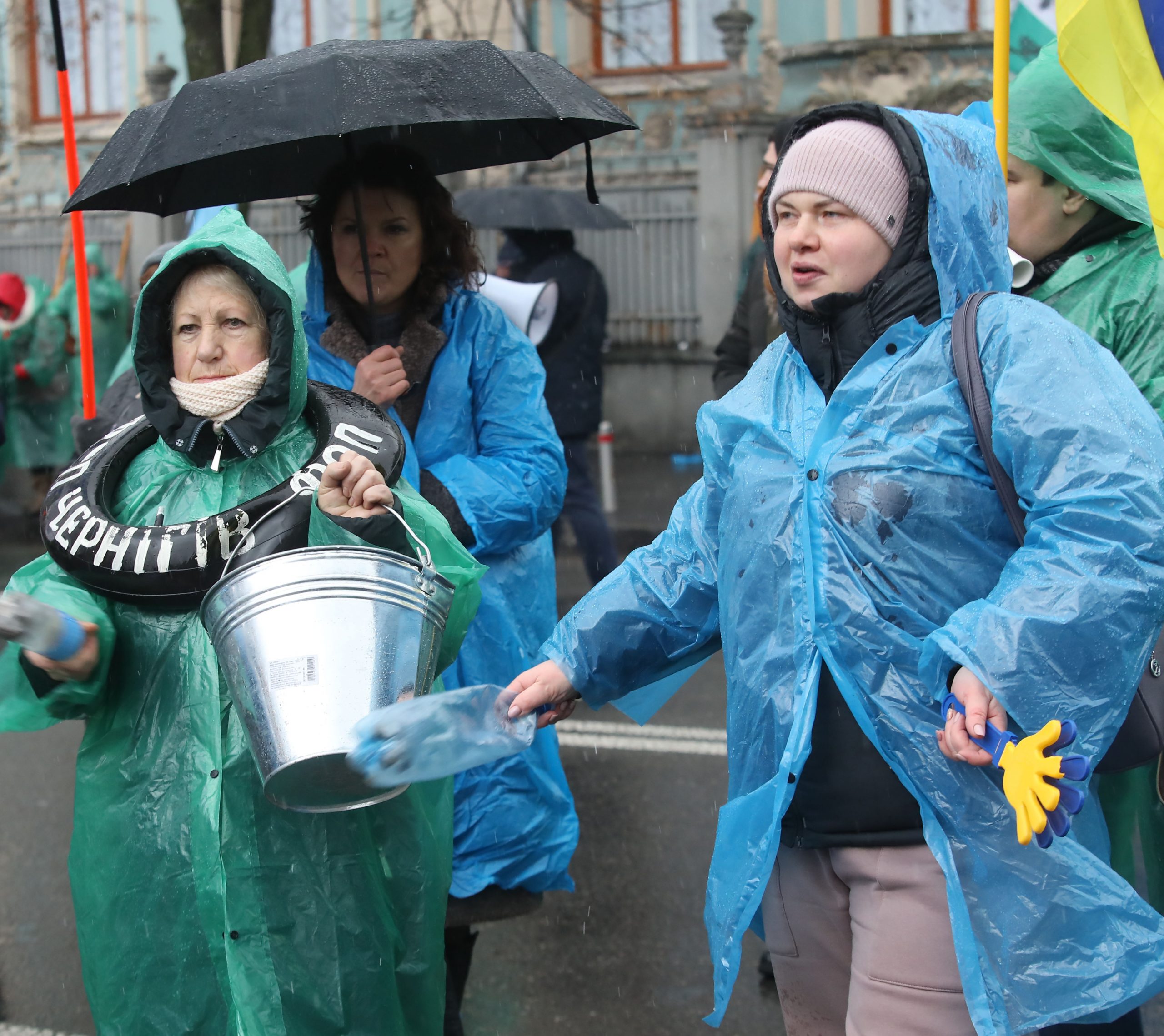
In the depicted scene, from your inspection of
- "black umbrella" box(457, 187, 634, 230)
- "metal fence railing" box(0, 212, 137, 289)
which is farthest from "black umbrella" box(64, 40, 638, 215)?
"metal fence railing" box(0, 212, 137, 289)

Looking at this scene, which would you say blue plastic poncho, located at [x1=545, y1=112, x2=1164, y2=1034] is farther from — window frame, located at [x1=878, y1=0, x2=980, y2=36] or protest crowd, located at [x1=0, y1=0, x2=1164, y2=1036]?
window frame, located at [x1=878, y1=0, x2=980, y2=36]

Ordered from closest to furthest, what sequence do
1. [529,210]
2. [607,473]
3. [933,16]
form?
1. [529,210]
2. [607,473]
3. [933,16]

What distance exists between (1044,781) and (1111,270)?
1.68 metres

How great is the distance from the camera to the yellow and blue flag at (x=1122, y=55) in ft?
8.71

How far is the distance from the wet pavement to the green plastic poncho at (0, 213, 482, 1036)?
1276 millimetres

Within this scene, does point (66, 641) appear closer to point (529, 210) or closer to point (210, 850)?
point (210, 850)

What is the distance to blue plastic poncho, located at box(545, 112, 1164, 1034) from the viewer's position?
2.00 m

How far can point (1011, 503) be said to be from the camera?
214cm

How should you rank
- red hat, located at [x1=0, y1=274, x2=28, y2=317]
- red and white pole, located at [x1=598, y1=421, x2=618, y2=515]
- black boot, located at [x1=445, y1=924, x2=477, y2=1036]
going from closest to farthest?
black boot, located at [x1=445, y1=924, x2=477, y2=1036]
red hat, located at [x1=0, y1=274, x2=28, y2=317]
red and white pole, located at [x1=598, y1=421, x2=618, y2=515]

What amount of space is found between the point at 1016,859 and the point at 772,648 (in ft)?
1.57

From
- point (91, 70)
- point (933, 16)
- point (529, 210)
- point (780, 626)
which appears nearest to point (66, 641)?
point (780, 626)

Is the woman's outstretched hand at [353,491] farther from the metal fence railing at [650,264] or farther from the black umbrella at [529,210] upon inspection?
the metal fence railing at [650,264]

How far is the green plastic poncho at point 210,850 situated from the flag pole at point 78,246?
1364 mm

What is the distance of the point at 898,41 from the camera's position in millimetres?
15664
